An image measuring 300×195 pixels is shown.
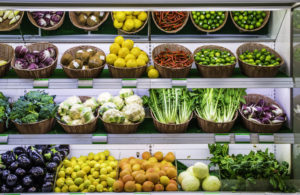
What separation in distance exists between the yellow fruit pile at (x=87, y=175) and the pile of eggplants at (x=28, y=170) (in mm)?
95

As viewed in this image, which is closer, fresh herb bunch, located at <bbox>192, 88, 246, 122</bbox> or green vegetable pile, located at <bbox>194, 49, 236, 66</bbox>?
green vegetable pile, located at <bbox>194, 49, 236, 66</bbox>

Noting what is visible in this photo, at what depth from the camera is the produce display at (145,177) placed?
2551 millimetres

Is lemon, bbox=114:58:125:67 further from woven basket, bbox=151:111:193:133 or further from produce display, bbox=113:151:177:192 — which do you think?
Answer: produce display, bbox=113:151:177:192

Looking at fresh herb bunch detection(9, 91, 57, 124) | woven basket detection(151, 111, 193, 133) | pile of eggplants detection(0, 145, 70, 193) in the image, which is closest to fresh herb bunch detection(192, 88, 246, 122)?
woven basket detection(151, 111, 193, 133)

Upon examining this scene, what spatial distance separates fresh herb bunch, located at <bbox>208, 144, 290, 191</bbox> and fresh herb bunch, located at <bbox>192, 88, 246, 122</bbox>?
→ 0.43 m

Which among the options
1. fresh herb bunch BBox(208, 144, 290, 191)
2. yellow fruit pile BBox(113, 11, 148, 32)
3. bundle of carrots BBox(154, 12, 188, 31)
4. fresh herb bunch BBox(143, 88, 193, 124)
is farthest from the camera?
bundle of carrots BBox(154, 12, 188, 31)

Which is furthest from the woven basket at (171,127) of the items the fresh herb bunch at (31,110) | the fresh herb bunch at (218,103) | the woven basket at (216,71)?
the fresh herb bunch at (31,110)

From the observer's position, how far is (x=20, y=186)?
259 cm

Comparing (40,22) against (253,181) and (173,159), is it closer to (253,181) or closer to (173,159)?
(173,159)

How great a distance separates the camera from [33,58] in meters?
2.56

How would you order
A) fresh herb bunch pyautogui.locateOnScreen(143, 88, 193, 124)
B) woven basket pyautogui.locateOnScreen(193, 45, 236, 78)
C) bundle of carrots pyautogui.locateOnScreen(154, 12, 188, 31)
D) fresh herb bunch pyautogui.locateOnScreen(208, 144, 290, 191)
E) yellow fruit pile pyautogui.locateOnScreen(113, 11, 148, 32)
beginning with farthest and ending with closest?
bundle of carrots pyautogui.locateOnScreen(154, 12, 188, 31)
yellow fruit pile pyautogui.locateOnScreen(113, 11, 148, 32)
fresh herb bunch pyautogui.locateOnScreen(143, 88, 193, 124)
fresh herb bunch pyautogui.locateOnScreen(208, 144, 290, 191)
woven basket pyautogui.locateOnScreen(193, 45, 236, 78)

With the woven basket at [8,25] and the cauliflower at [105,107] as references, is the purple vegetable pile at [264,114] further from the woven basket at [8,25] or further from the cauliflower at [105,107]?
the woven basket at [8,25]

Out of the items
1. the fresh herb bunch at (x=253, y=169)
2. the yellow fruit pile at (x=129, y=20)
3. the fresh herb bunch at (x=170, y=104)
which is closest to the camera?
the fresh herb bunch at (x=253, y=169)

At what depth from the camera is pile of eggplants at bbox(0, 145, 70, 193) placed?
8.48 ft
